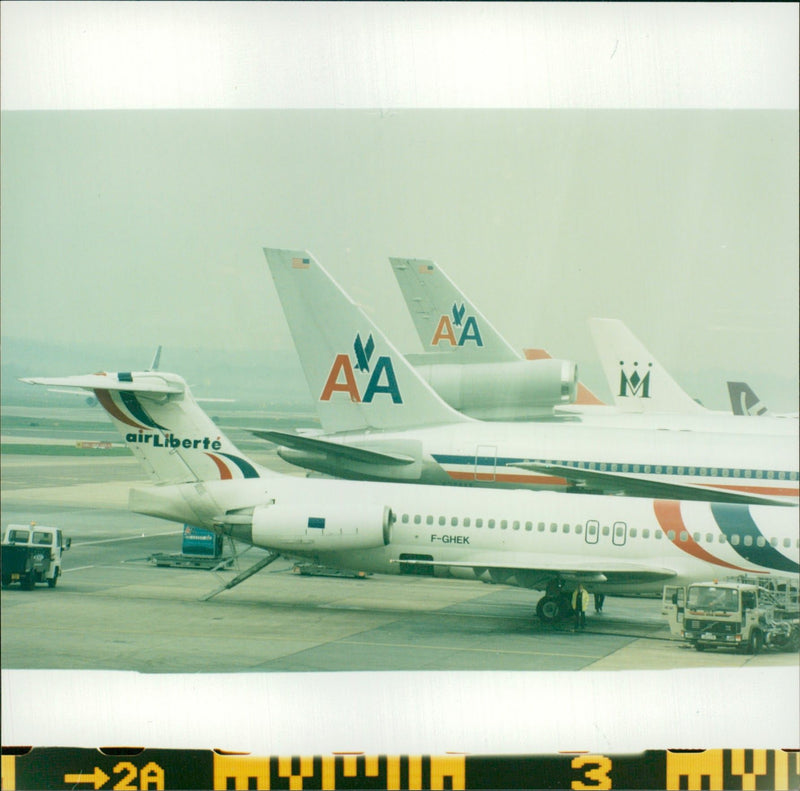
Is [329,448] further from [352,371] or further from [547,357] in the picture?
[547,357]

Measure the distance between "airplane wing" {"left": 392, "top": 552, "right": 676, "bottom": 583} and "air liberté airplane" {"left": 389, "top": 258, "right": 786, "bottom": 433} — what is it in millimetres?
1487

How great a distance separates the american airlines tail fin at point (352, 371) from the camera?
423 inches

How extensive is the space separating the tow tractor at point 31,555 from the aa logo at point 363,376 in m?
3.17

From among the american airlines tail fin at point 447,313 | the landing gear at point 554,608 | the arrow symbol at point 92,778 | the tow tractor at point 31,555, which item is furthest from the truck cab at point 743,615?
the tow tractor at point 31,555

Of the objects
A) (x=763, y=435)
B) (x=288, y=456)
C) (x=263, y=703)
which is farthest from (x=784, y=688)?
(x=288, y=456)

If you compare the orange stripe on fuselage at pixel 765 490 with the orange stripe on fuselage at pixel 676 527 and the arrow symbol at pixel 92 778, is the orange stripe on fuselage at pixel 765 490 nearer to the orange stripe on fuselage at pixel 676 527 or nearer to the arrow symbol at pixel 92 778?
the orange stripe on fuselage at pixel 676 527

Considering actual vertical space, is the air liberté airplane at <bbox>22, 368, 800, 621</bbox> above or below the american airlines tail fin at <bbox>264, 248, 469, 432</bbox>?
below

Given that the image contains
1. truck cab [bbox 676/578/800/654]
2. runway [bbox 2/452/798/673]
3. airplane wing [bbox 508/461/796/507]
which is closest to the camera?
runway [bbox 2/452/798/673]

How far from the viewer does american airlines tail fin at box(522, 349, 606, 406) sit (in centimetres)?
966

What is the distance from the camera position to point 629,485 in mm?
10656

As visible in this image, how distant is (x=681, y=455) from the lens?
1048cm

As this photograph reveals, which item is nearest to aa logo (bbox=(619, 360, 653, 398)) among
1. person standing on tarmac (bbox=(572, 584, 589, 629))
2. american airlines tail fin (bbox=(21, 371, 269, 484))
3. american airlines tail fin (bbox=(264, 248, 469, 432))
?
american airlines tail fin (bbox=(264, 248, 469, 432))

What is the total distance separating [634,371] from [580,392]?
744 mm

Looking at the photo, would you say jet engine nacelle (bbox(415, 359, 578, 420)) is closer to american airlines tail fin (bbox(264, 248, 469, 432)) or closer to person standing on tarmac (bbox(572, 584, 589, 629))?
american airlines tail fin (bbox(264, 248, 469, 432))
